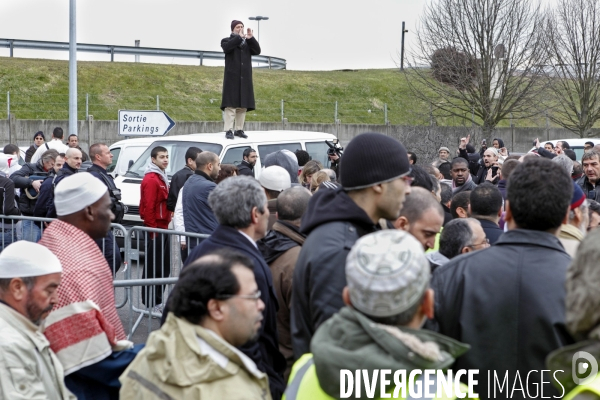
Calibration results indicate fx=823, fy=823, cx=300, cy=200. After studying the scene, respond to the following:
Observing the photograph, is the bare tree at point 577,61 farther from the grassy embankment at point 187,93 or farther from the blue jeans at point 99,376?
the blue jeans at point 99,376

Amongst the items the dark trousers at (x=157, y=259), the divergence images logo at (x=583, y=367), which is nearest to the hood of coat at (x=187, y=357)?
the divergence images logo at (x=583, y=367)

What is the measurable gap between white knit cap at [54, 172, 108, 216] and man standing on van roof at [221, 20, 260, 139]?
9515 mm

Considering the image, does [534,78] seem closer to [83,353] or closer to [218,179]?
[218,179]

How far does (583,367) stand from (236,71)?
1206cm

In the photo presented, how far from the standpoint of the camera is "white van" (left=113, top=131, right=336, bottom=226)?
12.7 m

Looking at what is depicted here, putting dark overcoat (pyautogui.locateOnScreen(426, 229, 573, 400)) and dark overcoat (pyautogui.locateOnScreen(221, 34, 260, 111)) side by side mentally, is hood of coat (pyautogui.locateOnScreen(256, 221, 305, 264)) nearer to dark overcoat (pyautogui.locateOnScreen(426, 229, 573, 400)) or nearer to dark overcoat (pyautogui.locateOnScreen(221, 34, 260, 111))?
dark overcoat (pyautogui.locateOnScreen(426, 229, 573, 400))

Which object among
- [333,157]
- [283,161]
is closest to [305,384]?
[283,161]

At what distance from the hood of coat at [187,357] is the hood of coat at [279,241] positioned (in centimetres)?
187

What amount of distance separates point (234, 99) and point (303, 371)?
457 inches

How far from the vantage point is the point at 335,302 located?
3.24 m

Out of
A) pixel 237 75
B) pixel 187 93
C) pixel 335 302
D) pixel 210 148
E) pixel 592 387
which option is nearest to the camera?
pixel 592 387

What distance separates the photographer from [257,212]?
14.7 ft

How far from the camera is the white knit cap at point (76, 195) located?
14.1 ft

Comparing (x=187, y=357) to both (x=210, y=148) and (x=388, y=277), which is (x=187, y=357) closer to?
(x=388, y=277)
